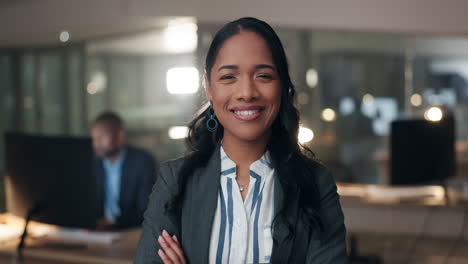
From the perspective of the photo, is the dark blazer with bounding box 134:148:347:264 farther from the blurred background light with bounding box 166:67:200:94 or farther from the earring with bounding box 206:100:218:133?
the blurred background light with bounding box 166:67:200:94

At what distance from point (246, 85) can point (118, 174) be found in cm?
336

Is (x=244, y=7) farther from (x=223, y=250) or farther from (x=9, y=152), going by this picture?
(x=223, y=250)

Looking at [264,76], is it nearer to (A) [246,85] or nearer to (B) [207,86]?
(A) [246,85]

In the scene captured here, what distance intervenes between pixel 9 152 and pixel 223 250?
2.36 m

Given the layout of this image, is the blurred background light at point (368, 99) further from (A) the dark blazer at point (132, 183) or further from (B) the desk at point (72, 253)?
(B) the desk at point (72, 253)

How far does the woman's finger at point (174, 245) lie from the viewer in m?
1.97

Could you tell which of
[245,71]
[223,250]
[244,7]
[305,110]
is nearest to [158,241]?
[223,250]

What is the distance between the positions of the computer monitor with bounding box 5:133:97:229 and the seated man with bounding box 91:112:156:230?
1.14m

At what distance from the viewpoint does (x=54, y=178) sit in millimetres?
3605

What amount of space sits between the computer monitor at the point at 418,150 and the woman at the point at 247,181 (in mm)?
3154

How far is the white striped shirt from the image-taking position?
1.90m

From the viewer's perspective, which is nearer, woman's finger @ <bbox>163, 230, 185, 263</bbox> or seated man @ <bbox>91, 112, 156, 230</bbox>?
woman's finger @ <bbox>163, 230, 185, 263</bbox>

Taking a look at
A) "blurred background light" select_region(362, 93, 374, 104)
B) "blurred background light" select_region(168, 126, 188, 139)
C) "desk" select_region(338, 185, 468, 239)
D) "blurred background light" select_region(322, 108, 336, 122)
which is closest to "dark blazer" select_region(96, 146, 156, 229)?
"desk" select_region(338, 185, 468, 239)

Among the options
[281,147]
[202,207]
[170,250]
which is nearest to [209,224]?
[202,207]
